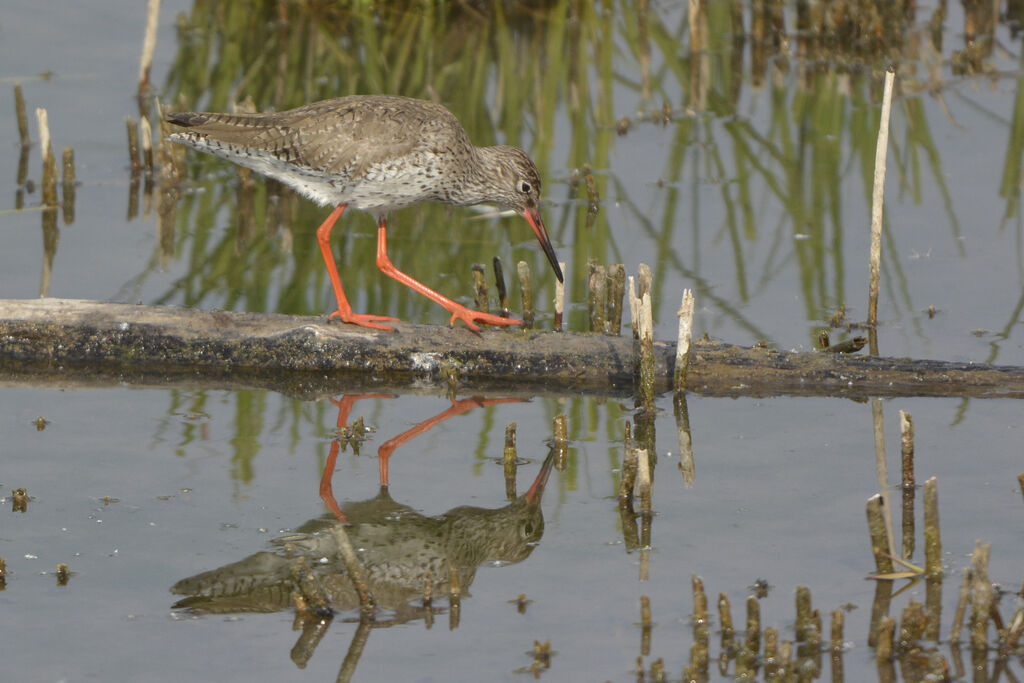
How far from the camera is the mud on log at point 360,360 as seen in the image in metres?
8.40

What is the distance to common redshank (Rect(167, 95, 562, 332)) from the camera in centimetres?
921

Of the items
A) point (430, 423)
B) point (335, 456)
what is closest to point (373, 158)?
point (430, 423)

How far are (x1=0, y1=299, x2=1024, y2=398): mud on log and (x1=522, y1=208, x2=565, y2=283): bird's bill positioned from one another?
719 millimetres

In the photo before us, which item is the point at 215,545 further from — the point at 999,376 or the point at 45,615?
the point at 999,376

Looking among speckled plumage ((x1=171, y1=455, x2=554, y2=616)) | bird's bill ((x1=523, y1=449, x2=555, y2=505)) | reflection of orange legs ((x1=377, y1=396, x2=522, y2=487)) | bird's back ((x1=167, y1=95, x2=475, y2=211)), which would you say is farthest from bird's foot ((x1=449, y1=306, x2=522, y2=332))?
speckled plumage ((x1=171, y1=455, x2=554, y2=616))

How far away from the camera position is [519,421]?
8336 millimetres

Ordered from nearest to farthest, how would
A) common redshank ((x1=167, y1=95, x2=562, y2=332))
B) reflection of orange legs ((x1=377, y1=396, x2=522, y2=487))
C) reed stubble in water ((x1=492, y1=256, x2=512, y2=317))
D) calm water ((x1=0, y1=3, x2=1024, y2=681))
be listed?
1. calm water ((x1=0, y1=3, x2=1024, y2=681))
2. reflection of orange legs ((x1=377, y1=396, x2=522, y2=487))
3. common redshank ((x1=167, y1=95, x2=562, y2=332))
4. reed stubble in water ((x1=492, y1=256, x2=512, y2=317))

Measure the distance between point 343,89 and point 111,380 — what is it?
577 cm

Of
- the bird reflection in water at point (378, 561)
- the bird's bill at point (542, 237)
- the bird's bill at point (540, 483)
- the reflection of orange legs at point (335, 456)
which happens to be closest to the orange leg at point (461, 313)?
the bird's bill at point (542, 237)

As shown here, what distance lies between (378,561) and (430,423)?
1.68 metres

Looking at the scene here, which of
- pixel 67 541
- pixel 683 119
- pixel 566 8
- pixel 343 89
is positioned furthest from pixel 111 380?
pixel 566 8

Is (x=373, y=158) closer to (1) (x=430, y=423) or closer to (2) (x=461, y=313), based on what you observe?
(2) (x=461, y=313)

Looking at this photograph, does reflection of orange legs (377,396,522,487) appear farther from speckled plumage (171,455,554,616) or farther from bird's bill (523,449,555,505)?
bird's bill (523,449,555,505)

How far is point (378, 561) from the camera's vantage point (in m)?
6.66
